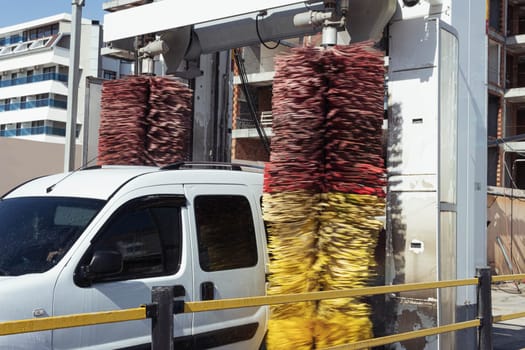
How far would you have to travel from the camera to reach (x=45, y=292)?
13.6ft

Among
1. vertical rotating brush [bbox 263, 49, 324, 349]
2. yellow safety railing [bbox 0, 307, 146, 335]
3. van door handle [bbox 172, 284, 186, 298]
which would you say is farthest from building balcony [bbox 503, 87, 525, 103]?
yellow safety railing [bbox 0, 307, 146, 335]

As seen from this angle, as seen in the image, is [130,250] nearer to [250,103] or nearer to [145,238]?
[145,238]

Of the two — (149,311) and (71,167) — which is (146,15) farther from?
(149,311)

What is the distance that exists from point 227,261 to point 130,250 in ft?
2.86

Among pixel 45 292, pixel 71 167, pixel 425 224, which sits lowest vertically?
pixel 45 292

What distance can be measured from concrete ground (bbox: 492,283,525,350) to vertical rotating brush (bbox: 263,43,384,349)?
17.5ft

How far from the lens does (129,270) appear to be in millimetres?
4605

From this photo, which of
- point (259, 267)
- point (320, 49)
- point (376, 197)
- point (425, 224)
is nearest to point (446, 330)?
point (425, 224)

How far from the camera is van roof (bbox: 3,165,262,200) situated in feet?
16.1

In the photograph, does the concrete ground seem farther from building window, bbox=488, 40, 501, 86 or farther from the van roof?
building window, bbox=488, 40, 501, 86

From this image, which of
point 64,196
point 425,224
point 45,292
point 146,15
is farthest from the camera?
point 146,15

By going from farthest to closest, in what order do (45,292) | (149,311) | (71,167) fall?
(71,167) < (45,292) < (149,311)

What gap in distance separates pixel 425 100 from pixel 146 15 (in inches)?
118

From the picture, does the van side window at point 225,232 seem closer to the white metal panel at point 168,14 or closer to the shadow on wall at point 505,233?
the white metal panel at point 168,14
